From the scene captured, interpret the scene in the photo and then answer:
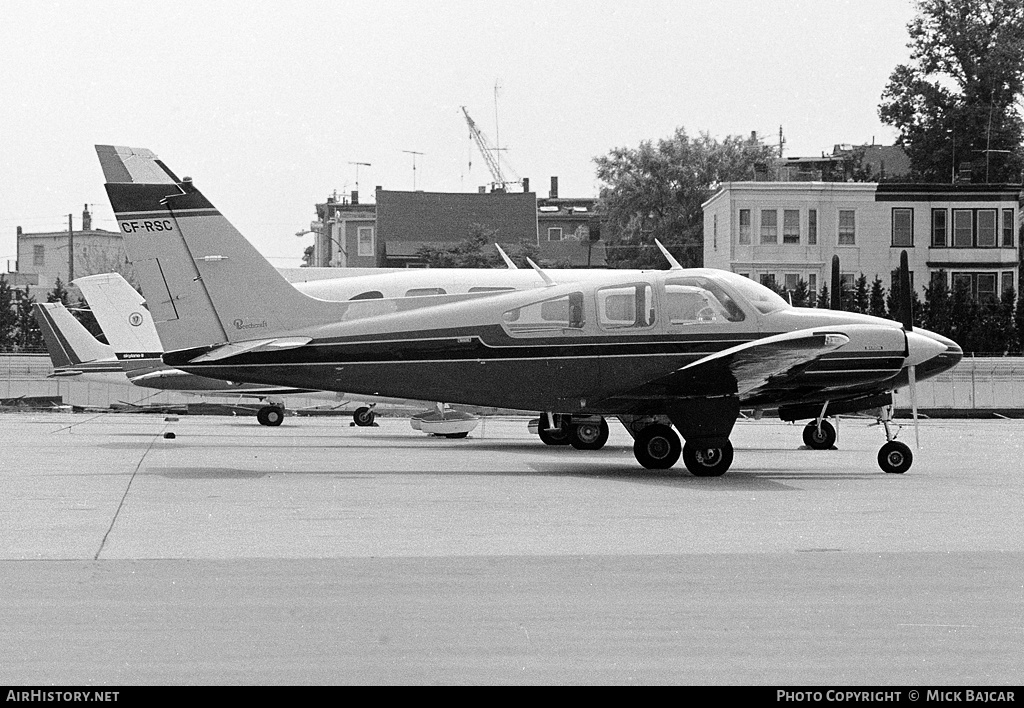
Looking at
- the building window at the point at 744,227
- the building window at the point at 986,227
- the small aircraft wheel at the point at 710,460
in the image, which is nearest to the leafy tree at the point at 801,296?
the building window at the point at 744,227

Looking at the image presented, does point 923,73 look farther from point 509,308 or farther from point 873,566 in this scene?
point 873,566

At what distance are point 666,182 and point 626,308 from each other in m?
68.1

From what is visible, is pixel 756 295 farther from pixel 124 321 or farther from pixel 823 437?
pixel 124 321

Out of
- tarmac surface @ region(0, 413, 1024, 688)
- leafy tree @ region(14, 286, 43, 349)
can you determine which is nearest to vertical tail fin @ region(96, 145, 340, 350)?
tarmac surface @ region(0, 413, 1024, 688)

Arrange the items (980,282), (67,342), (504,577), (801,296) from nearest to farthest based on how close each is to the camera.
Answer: (504,577) → (67,342) → (801,296) → (980,282)

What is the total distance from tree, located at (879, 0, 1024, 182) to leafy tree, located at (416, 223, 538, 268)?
25.6m

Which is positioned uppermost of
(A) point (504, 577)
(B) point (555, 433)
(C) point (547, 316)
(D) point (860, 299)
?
(D) point (860, 299)

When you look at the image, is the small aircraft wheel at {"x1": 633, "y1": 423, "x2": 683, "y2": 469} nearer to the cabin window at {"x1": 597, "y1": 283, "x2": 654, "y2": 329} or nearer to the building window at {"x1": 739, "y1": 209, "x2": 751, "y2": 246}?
the cabin window at {"x1": 597, "y1": 283, "x2": 654, "y2": 329}

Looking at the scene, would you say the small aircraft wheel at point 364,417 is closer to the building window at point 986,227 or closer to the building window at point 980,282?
the building window at point 980,282

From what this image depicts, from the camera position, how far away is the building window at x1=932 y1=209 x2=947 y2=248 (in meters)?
54.0


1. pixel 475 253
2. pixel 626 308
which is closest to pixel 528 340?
pixel 626 308

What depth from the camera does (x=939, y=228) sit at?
5406 cm

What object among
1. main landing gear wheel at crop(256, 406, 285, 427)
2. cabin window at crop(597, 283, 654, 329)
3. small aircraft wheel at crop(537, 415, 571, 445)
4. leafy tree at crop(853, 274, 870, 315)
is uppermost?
leafy tree at crop(853, 274, 870, 315)

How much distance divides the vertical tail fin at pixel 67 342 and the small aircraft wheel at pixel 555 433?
12.7m
